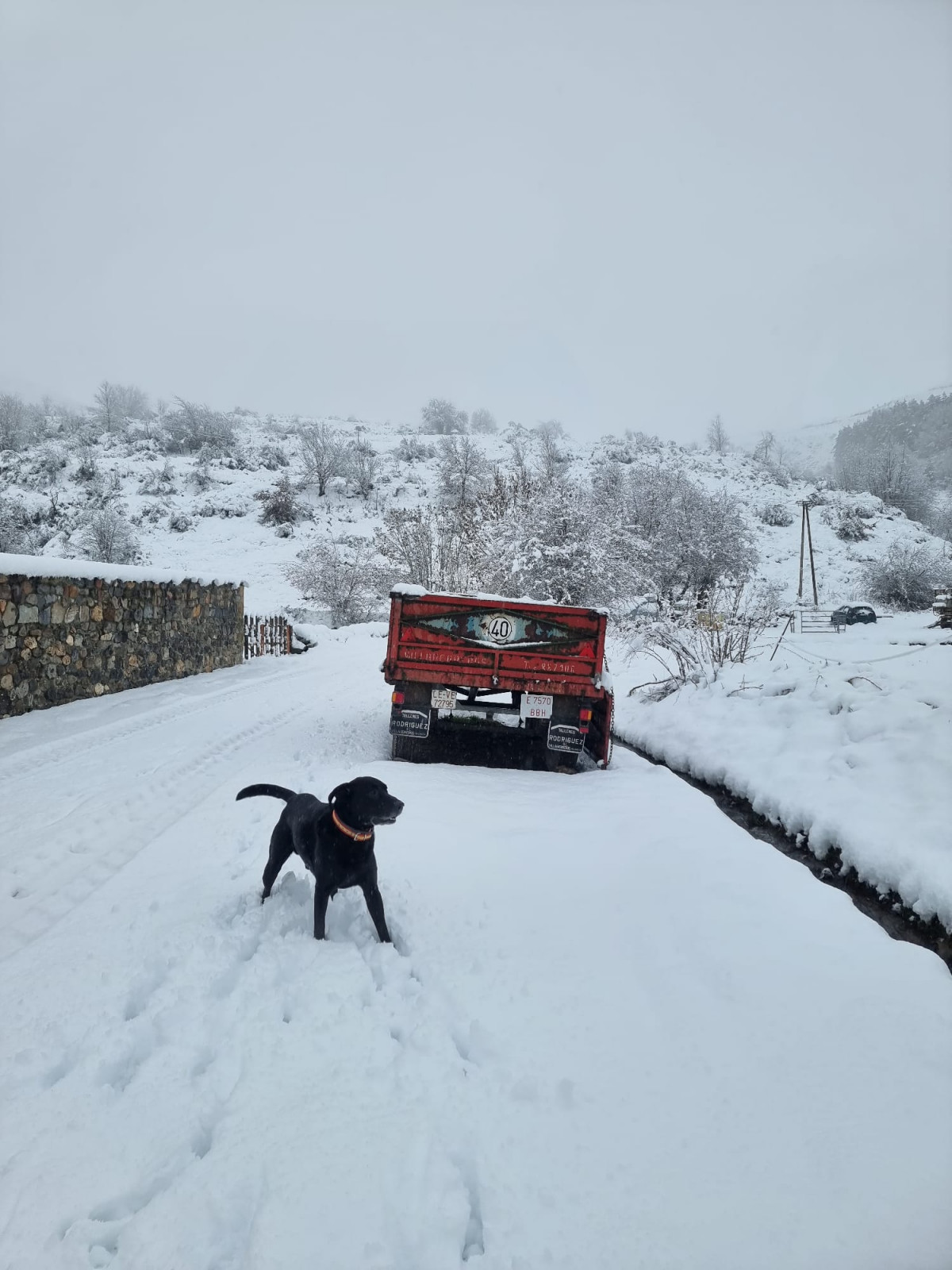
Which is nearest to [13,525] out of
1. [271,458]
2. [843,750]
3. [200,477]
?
[200,477]

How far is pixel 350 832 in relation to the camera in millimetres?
2629

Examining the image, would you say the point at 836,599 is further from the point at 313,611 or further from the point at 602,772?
the point at 602,772

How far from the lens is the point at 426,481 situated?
47438 millimetres

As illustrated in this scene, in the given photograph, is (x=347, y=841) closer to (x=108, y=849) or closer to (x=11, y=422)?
(x=108, y=849)

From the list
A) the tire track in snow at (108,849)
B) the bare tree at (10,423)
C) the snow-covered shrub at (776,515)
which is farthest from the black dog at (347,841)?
the bare tree at (10,423)

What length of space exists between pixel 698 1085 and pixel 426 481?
156 ft

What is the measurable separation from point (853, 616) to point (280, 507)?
104 feet

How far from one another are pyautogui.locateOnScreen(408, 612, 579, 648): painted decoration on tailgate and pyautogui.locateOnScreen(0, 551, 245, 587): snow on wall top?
14.3 ft

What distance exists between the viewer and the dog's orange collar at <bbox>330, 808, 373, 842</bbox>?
2.63 metres

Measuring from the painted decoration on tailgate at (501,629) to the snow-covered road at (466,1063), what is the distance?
7.75ft

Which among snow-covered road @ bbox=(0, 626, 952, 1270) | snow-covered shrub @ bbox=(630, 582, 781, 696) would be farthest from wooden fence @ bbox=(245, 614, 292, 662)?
snow-covered road @ bbox=(0, 626, 952, 1270)

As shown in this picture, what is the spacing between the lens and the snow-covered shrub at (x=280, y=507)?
127ft

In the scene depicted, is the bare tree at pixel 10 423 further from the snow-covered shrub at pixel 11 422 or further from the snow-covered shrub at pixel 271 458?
the snow-covered shrub at pixel 271 458

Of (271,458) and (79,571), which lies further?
(271,458)
